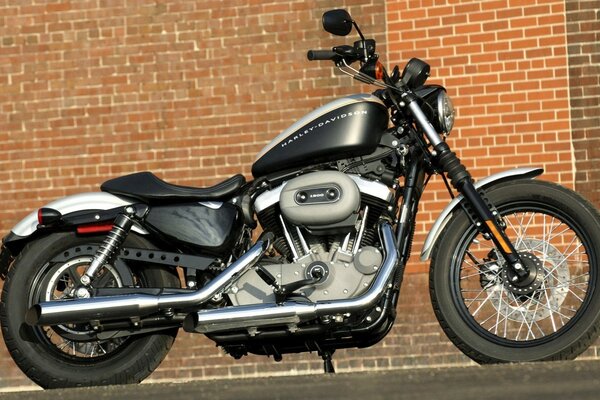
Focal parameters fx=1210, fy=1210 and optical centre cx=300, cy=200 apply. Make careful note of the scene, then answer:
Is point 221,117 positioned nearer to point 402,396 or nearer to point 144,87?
point 144,87

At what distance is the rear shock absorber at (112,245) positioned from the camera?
214 inches

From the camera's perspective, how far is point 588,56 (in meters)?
9.04

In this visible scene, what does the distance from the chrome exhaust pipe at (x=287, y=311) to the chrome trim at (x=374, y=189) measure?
0.18 metres

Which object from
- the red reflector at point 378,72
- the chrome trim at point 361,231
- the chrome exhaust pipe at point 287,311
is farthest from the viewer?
the red reflector at point 378,72

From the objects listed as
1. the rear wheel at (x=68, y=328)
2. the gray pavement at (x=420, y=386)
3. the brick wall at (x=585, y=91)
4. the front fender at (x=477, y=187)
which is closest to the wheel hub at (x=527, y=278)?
the front fender at (x=477, y=187)

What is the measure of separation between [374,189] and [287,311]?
67 cm

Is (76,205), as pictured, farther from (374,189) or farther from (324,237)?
(374,189)

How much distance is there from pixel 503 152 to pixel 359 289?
13.4 ft

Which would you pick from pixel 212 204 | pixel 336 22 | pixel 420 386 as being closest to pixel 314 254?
pixel 212 204

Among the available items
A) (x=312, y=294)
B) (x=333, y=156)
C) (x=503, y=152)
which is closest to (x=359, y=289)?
(x=312, y=294)

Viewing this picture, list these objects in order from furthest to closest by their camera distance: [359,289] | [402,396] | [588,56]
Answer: [588,56] < [359,289] < [402,396]

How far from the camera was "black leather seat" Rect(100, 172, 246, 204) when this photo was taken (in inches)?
217

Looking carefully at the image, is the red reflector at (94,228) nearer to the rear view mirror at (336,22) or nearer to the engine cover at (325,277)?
the engine cover at (325,277)

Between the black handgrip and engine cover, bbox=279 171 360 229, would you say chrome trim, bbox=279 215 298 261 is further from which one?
the black handgrip
